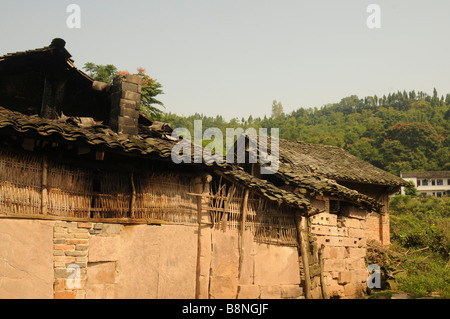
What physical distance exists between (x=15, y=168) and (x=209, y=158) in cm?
372

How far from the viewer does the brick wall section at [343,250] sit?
1256cm

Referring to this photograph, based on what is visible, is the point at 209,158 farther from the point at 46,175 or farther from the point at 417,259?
the point at 417,259

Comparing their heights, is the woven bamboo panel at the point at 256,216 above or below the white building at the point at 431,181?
below

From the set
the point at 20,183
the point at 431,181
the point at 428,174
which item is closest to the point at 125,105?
the point at 20,183

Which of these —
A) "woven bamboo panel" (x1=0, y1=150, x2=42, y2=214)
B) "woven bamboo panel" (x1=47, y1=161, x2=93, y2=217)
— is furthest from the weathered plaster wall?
"woven bamboo panel" (x1=47, y1=161, x2=93, y2=217)

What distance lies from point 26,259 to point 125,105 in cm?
424

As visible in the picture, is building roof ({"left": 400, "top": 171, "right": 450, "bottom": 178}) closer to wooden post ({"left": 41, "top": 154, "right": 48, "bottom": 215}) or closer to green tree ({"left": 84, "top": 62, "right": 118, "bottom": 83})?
green tree ({"left": 84, "top": 62, "right": 118, "bottom": 83})

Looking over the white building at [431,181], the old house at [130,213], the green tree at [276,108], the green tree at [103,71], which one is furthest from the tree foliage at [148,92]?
the green tree at [276,108]

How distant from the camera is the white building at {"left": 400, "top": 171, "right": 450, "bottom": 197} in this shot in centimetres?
5909

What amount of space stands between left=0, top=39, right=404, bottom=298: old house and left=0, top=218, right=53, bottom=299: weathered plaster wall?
0.02 metres

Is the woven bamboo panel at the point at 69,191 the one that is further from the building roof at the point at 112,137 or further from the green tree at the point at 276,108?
the green tree at the point at 276,108

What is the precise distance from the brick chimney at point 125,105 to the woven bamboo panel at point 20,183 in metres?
2.55

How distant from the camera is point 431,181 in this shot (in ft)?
200

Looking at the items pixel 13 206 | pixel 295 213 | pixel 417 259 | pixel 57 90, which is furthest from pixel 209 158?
pixel 417 259
